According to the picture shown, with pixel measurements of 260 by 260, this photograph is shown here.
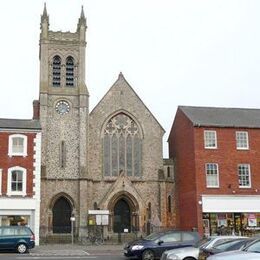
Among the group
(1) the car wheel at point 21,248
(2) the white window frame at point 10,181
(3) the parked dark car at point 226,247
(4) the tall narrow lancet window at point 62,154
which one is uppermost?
(4) the tall narrow lancet window at point 62,154

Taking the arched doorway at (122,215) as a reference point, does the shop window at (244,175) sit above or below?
above

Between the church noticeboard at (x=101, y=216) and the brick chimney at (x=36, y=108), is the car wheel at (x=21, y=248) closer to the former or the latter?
the church noticeboard at (x=101, y=216)

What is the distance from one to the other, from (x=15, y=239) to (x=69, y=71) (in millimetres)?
20706

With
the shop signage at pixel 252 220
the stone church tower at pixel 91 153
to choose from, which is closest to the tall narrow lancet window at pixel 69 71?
the stone church tower at pixel 91 153

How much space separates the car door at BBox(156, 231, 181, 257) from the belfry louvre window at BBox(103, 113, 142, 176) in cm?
1990

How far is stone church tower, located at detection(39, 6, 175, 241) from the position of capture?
4553cm

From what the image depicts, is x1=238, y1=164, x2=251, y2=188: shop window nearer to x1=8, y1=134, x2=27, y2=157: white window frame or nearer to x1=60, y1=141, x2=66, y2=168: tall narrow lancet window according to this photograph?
x1=60, y1=141, x2=66, y2=168: tall narrow lancet window

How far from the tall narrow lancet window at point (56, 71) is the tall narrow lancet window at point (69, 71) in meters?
0.74

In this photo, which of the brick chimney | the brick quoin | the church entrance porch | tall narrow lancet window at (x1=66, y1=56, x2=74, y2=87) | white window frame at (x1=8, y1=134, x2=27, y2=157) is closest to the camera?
the brick quoin

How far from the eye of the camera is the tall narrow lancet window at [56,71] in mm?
48812

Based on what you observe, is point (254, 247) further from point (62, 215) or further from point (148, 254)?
point (62, 215)

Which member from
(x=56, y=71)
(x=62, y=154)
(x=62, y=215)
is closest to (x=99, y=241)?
(x=62, y=215)

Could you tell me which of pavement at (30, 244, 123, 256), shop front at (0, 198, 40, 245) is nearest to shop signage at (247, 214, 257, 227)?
pavement at (30, 244, 123, 256)

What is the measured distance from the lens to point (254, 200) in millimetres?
45000
